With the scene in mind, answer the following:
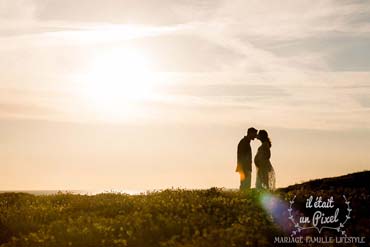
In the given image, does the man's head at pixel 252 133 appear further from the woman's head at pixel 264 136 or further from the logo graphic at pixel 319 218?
the logo graphic at pixel 319 218

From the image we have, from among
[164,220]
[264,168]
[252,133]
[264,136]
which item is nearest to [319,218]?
[164,220]

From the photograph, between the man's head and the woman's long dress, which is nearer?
the woman's long dress

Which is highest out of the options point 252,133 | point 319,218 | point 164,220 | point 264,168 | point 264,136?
point 252,133

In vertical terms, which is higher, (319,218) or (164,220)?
(319,218)

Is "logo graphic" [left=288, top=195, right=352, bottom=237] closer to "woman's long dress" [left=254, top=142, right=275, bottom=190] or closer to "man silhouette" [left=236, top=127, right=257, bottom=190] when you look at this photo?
"woman's long dress" [left=254, top=142, right=275, bottom=190]

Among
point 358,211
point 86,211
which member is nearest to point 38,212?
point 86,211

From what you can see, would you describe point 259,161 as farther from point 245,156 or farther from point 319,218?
point 319,218

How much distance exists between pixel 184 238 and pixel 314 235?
453 cm

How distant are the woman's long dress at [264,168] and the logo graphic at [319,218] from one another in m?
7.92

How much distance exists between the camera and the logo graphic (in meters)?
19.3

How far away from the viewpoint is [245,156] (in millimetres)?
30984

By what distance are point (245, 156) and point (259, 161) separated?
2.46ft

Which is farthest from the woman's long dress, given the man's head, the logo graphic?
the logo graphic

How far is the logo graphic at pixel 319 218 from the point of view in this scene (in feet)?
63.4
